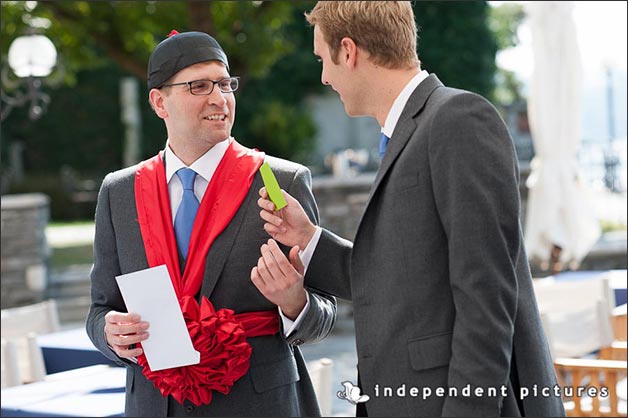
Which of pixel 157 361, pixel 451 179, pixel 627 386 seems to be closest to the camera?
pixel 451 179

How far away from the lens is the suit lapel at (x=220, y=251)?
2383 millimetres

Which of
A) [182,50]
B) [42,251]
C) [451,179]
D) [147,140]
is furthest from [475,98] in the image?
[147,140]

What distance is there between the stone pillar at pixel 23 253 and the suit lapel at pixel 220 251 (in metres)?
7.87

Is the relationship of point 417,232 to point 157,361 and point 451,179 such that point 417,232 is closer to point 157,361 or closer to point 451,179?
point 451,179

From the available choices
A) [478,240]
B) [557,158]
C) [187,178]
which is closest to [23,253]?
[557,158]

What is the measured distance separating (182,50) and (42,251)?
323 inches

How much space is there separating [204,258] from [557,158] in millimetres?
5797

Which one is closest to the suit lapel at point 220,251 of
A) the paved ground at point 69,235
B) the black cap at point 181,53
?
the black cap at point 181,53

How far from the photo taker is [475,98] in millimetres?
1942

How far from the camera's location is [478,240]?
1873 mm

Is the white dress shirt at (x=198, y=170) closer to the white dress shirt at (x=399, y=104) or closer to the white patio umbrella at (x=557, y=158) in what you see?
the white dress shirt at (x=399, y=104)

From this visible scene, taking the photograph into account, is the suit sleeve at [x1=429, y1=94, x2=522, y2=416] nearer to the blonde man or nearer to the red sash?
the blonde man

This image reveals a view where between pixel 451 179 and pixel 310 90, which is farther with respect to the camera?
pixel 310 90

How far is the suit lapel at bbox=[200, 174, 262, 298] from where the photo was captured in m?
2.38
